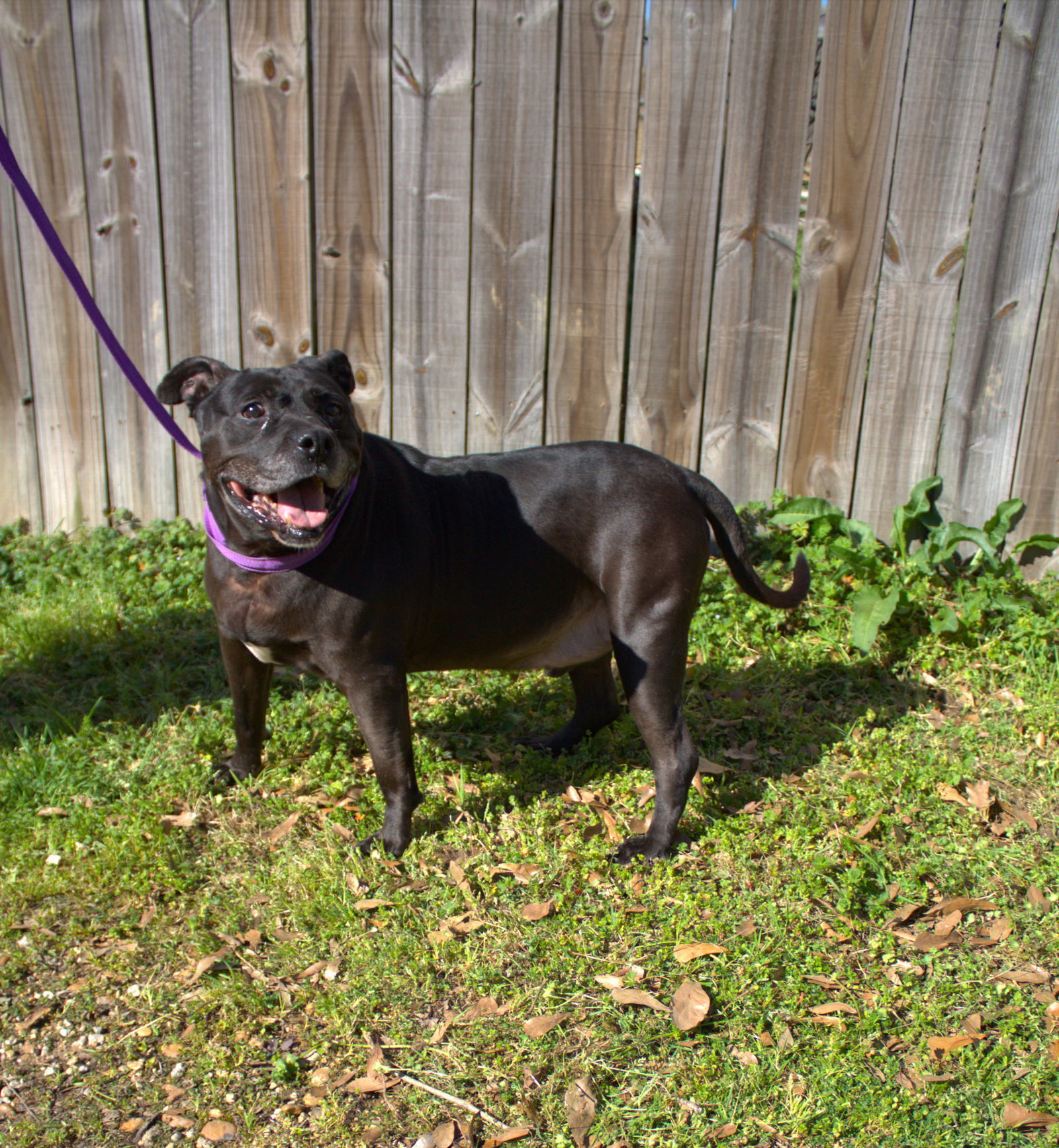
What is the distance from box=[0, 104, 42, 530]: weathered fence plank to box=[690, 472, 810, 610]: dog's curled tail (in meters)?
4.05

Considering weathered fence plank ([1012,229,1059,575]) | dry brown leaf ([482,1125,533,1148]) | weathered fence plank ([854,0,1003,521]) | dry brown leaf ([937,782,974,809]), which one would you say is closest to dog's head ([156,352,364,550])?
dry brown leaf ([482,1125,533,1148])

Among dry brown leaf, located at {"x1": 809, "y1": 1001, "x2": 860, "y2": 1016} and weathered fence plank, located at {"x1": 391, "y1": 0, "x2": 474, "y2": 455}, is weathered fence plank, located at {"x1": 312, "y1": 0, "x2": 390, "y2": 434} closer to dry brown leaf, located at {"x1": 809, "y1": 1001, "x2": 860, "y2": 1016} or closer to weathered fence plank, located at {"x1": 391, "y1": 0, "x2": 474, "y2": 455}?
weathered fence plank, located at {"x1": 391, "y1": 0, "x2": 474, "y2": 455}

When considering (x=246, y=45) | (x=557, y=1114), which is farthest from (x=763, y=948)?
(x=246, y=45)

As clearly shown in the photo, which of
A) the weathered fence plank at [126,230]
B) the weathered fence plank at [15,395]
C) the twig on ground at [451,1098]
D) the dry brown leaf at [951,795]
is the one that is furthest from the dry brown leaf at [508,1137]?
the weathered fence plank at [15,395]

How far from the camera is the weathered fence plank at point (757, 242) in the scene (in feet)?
15.6

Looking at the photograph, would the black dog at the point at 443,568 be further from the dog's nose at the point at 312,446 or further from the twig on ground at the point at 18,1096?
the twig on ground at the point at 18,1096

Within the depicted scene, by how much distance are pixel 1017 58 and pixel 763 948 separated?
424 centimetres

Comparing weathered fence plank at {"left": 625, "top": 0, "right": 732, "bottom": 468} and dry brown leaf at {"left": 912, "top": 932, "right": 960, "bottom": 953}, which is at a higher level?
weathered fence plank at {"left": 625, "top": 0, "right": 732, "bottom": 468}

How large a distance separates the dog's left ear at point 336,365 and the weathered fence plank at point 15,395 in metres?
3.04

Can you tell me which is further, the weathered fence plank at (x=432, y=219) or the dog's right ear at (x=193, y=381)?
the weathered fence plank at (x=432, y=219)

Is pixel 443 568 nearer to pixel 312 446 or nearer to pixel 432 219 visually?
pixel 312 446

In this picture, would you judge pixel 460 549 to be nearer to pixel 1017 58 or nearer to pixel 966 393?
pixel 966 393

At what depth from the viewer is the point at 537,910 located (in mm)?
3270

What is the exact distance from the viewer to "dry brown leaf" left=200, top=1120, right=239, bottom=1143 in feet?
8.25
